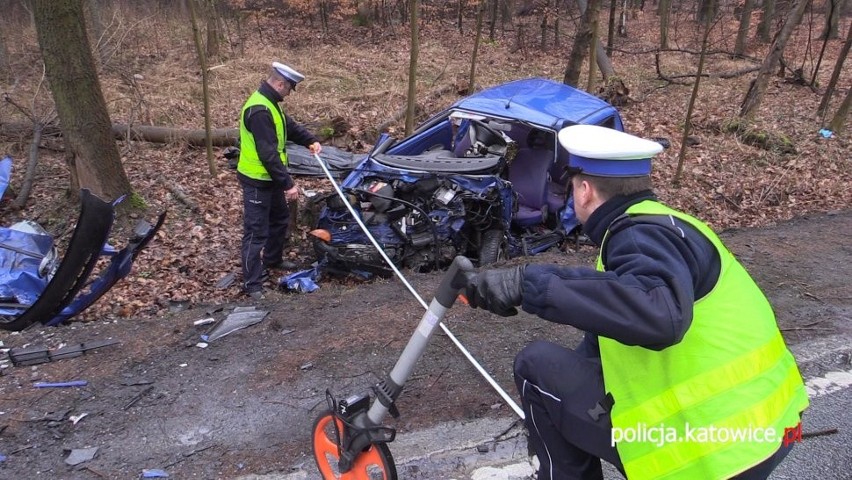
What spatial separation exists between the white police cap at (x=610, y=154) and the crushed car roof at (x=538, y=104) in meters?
4.15

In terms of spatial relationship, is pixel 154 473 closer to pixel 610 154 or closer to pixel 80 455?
pixel 80 455

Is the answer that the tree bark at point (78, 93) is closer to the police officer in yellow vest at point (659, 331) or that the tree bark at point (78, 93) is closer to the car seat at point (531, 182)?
the car seat at point (531, 182)

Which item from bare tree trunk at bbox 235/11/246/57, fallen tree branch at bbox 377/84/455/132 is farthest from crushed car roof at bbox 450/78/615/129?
bare tree trunk at bbox 235/11/246/57

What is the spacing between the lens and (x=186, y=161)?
8.68 metres

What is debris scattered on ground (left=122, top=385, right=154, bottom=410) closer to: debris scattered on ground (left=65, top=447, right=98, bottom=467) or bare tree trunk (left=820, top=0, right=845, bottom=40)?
debris scattered on ground (left=65, top=447, right=98, bottom=467)

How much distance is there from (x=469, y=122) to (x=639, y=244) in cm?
497

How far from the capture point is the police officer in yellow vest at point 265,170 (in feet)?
17.5

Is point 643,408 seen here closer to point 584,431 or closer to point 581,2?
point 584,431

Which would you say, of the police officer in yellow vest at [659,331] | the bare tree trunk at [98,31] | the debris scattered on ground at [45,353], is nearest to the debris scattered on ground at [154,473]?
the debris scattered on ground at [45,353]

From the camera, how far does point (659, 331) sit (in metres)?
1.48

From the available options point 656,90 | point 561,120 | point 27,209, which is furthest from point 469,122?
point 656,90

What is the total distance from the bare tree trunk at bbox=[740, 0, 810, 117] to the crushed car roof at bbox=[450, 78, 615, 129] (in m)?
5.15

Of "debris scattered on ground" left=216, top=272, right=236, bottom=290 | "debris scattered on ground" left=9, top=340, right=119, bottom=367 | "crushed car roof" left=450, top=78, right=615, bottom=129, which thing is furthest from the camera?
"crushed car roof" left=450, top=78, right=615, bottom=129

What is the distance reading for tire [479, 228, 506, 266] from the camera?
5875mm
